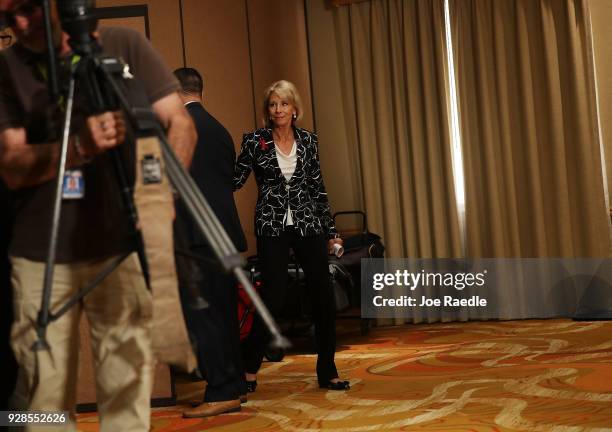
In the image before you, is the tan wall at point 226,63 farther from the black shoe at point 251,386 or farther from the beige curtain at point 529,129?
the black shoe at point 251,386

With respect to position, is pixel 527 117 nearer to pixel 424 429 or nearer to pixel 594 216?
pixel 594 216

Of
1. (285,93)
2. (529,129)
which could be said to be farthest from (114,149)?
(529,129)

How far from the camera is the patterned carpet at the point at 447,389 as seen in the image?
3.23 m

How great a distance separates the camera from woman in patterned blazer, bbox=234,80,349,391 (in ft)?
13.6

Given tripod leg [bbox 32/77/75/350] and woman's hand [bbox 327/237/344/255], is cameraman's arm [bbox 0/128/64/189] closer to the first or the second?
tripod leg [bbox 32/77/75/350]

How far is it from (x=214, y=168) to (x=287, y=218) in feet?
1.51

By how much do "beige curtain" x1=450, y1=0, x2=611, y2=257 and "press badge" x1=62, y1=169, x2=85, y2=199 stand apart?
5.15 m

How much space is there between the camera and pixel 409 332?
20.7ft

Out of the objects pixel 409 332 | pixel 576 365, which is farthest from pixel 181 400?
pixel 409 332

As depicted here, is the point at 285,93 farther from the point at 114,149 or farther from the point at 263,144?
the point at 114,149

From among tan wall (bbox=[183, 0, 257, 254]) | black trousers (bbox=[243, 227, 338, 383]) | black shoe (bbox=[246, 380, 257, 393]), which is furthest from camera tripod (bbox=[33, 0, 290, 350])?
tan wall (bbox=[183, 0, 257, 254])

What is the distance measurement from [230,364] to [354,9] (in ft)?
12.9

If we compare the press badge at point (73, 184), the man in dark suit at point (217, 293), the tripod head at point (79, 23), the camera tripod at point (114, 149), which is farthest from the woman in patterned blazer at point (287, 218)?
the tripod head at point (79, 23)

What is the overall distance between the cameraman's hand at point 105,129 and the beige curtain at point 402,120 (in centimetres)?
532
